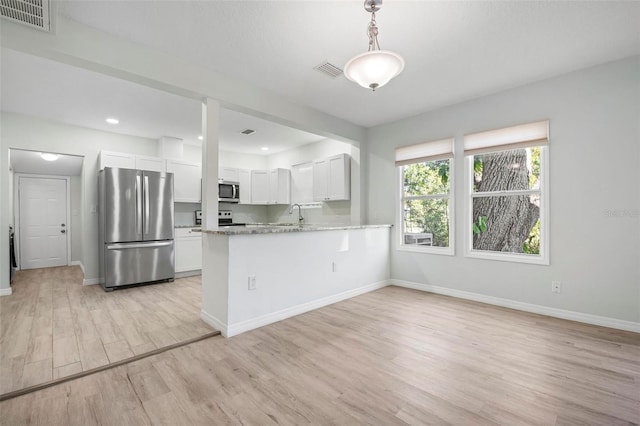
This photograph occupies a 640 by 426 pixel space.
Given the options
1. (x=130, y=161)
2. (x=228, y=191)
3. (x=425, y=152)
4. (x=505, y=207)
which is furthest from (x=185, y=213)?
(x=505, y=207)

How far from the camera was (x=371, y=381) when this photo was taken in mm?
1977

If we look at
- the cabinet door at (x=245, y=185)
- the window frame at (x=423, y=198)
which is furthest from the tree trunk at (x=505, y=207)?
the cabinet door at (x=245, y=185)

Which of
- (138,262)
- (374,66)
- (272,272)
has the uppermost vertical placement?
(374,66)

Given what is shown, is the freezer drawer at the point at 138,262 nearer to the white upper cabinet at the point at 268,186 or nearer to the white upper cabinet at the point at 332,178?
the white upper cabinet at the point at 268,186

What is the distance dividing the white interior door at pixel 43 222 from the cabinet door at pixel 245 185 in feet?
14.8

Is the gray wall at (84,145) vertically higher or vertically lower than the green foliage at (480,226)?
higher

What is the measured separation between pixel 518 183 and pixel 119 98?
5094mm

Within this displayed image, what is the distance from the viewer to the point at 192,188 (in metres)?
5.68

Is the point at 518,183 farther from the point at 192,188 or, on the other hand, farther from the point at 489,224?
the point at 192,188

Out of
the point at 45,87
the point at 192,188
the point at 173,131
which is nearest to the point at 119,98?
the point at 45,87

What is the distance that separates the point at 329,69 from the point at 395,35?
773 mm

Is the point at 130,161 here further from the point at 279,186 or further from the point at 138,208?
the point at 279,186

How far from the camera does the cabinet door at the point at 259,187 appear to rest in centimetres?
671

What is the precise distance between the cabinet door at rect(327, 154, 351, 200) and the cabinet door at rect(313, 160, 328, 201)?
144mm
